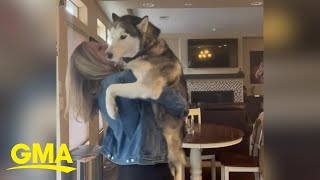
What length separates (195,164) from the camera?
99 centimetres

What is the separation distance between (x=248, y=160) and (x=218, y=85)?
0.91ft

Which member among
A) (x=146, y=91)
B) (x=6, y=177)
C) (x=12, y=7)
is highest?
(x=12, y=7)

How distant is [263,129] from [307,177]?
0.18m

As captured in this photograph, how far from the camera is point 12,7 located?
93 centimetres

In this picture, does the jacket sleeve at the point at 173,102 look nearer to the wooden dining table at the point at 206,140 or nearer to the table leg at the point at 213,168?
the wooden dining table at the point at 206,140

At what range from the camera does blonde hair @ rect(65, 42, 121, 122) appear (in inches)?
38.0

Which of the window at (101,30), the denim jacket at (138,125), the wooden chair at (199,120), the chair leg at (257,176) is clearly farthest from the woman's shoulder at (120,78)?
the chair leg at (257,176)

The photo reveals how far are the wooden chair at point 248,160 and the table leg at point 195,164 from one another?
0.31ft

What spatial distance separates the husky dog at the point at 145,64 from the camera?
0.94 metres

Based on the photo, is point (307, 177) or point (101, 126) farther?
point (101, 126)

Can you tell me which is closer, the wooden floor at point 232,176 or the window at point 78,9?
the window at point 78,9

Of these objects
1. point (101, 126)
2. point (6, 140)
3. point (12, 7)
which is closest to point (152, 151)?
point (101, 126)

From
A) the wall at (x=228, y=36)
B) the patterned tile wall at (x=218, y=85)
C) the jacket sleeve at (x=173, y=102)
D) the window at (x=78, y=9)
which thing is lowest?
the jacket sleeve at (x=173, y=102)

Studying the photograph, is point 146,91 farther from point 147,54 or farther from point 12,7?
point 12,7
